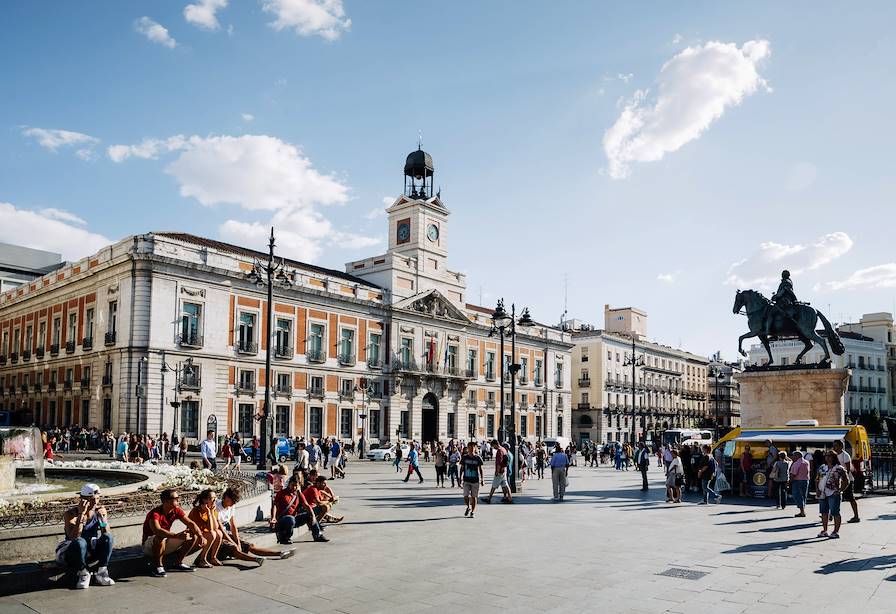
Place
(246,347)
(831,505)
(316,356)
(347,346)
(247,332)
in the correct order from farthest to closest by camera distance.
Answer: (347,346)
(316,356)
(247,332)
(246,347)
(831,505)

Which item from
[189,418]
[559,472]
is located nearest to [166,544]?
[559,472]

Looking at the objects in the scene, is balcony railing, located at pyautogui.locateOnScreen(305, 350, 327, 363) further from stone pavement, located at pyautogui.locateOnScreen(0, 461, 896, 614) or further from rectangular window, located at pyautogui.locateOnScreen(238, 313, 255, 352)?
stone pavement, located at pyautogui.locateOnScreen(0, 461, 896, 614)

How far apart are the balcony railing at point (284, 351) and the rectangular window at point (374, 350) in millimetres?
6733

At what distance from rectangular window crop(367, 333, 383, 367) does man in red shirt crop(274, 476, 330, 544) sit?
39.9 meters

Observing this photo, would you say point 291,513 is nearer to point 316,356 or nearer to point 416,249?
point 316,356

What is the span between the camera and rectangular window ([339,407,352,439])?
49.9 meters

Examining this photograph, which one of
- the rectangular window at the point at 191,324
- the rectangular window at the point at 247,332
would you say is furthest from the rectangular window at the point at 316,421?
the rectangular window at the point at 191,324

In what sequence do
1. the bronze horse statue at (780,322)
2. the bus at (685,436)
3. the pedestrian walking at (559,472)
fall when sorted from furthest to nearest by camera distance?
1. the bus at (685,436)
2. the bronze horse statue at (780,322)
3. the pedestrian walking at (559,472)

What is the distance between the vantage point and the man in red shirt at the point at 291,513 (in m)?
11.8

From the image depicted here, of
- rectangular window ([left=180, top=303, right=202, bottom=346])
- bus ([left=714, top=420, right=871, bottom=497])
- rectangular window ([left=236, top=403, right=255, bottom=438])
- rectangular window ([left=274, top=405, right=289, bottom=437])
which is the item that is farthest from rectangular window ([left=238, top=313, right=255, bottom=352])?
bus ([left=714, top=420, right=871, bottom=497])

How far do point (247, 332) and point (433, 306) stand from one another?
16651 millimetres

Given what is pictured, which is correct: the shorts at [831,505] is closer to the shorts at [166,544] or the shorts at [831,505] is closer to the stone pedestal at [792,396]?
the stone pedestal at [792,396]

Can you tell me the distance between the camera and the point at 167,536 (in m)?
9.49

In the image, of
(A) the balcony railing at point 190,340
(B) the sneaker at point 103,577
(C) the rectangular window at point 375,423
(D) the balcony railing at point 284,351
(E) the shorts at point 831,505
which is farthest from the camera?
(C) the rectangular window at point 375,423
